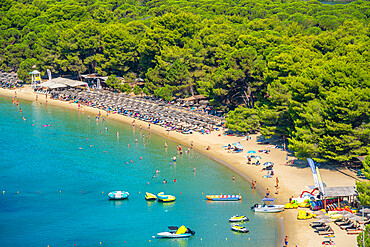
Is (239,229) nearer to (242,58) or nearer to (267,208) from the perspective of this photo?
(267,208)

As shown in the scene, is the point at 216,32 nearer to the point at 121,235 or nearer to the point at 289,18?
the point at 289,18

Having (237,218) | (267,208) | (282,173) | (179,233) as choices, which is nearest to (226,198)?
(267,208)

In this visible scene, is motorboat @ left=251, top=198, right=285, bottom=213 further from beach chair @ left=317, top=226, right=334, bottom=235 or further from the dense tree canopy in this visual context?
the dense tree canopy

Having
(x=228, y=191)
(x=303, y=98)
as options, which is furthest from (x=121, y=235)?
(x=303, y=98)

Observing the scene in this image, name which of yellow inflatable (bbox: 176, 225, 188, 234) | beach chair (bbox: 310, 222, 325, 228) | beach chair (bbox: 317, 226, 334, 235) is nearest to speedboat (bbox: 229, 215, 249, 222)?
yellow inflatable (bbox: 176, 225, 188, 234)

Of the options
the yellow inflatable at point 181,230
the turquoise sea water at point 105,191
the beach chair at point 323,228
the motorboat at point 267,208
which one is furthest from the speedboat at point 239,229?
the beach chair at point 323,228

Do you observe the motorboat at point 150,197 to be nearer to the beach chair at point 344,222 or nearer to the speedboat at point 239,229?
the speedboat at point 239,229
